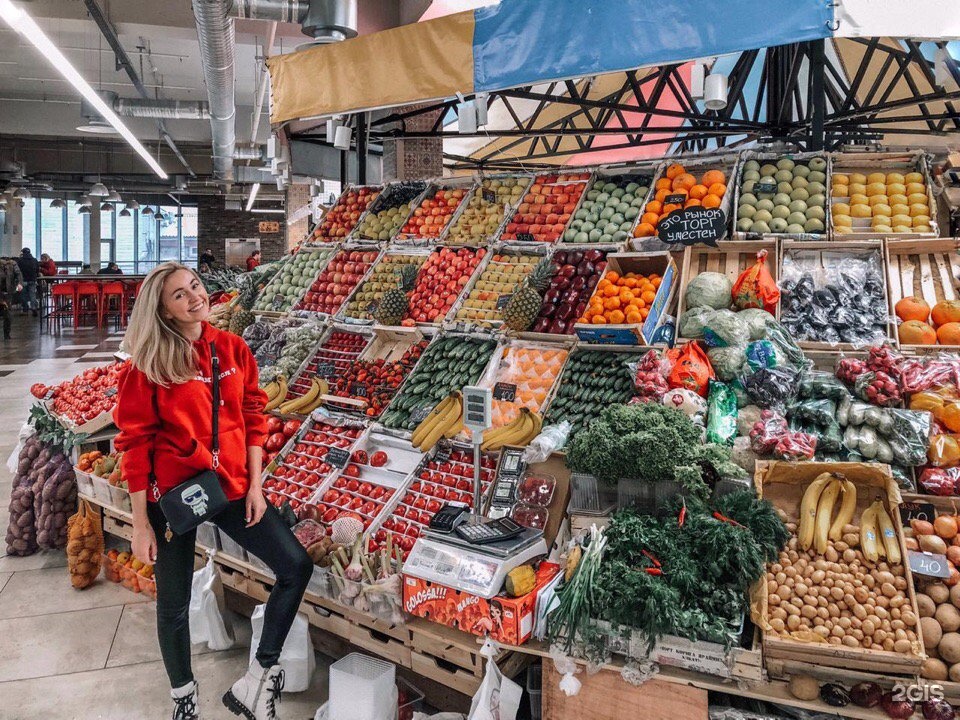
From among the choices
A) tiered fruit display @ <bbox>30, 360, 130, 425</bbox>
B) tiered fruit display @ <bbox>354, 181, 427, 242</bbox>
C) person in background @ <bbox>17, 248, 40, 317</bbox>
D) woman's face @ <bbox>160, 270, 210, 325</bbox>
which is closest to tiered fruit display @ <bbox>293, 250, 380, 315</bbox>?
tiered fruit display @ <bbox>354, 181, 427, 242</bbox>

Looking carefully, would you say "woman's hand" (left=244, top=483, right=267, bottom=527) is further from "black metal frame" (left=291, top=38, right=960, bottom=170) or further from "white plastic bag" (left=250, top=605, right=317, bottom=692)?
"black metal frame" (left=291, top=38, right=960, bottom=170)

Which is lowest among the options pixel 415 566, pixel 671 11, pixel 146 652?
pixel 146 652

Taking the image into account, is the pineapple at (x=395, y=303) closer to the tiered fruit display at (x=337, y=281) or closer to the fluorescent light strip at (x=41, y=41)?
the tiered fruit display at (x=337, y=281)

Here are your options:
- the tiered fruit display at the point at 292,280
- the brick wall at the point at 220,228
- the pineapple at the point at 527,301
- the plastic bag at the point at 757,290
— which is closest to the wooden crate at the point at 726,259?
the plastic bag at the point at 757,290

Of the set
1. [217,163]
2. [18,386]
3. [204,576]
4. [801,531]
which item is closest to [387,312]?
[204,576]

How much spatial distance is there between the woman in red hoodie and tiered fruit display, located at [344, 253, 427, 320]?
214 cm

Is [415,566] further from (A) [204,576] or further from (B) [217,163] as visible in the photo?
(B) [217,163]

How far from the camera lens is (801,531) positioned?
2451mm

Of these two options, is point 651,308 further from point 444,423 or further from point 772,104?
point 772,104

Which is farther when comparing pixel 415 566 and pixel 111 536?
pixel 111 536

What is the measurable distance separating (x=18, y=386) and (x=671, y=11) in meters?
9.42

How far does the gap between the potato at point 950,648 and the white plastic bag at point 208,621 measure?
9.56 ft

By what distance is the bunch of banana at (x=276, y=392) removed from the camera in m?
4.34

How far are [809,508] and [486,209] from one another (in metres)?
3.07
